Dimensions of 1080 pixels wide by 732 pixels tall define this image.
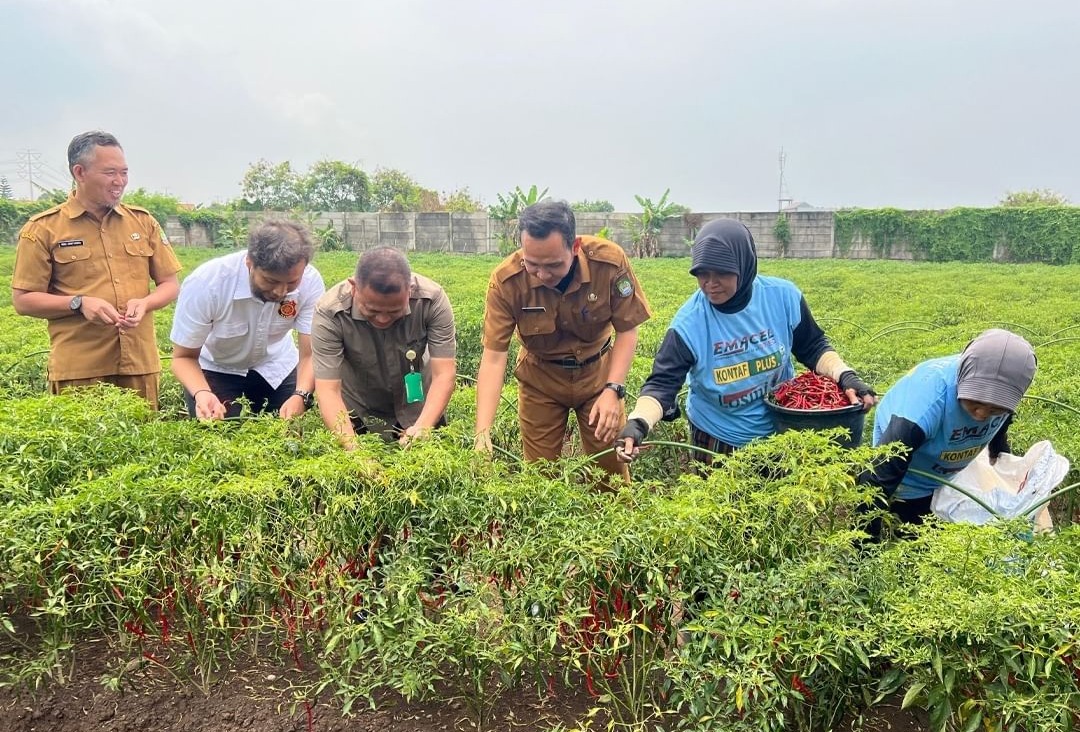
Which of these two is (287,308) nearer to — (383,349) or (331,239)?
(383,349)

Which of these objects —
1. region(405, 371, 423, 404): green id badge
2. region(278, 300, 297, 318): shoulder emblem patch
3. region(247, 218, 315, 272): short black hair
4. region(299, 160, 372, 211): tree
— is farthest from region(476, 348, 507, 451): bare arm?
region(299, 160, 372, 211): tree

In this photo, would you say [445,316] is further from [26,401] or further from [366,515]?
[26,401]

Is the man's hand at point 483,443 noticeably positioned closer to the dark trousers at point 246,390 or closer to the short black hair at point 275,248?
the short black hair at point 275,248

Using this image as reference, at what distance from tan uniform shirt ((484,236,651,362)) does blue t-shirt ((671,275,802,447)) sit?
1.68 ft

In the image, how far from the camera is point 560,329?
383 cm

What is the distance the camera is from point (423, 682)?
6.86 ft

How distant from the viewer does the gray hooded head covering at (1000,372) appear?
2684 millimetres

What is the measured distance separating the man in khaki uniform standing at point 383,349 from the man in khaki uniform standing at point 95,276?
50.1 inches

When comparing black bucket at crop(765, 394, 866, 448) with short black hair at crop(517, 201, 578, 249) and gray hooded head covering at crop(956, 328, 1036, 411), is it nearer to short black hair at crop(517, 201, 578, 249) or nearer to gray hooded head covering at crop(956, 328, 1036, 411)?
gray hooded head covering at crop(956, 328, 1036, 411)

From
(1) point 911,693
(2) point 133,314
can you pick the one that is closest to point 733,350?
(1) point 911,693

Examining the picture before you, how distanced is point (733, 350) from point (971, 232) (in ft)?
82.3

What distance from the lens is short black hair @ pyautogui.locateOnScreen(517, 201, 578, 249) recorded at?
321 centimetres

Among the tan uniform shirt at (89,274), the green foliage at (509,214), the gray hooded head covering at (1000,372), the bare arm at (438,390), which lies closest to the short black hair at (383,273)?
the bare arm at (438,390)

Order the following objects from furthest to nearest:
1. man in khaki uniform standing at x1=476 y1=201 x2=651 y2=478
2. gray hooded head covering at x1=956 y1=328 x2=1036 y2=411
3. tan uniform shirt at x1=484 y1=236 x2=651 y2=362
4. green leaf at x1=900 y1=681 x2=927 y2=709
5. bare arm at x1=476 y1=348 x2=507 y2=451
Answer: tan uniform shirt at x1=484 y1=236 x2=651 y2=362 < bare arm at x1=476 y1=348 x2=507 y2=451 < man in khaki uniform standing at x1=476 y1=201 x2=651 y2=478 < gray hooded head covering at x1=956 y1=328 x2=1036 y2=411 < green leaf at x1=900 y1=681 x2=927 y2=709
